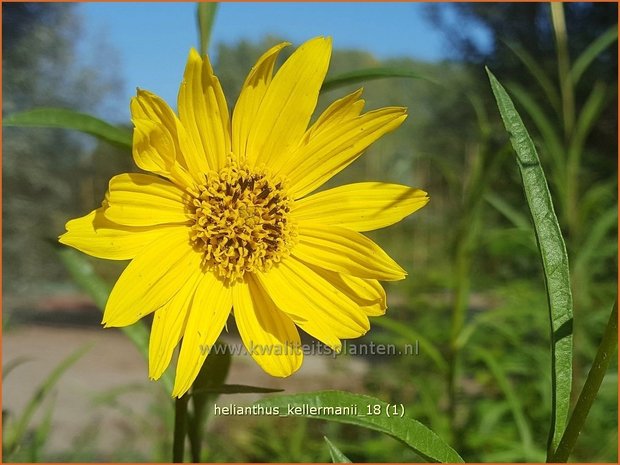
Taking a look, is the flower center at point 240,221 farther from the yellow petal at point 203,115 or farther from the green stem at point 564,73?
the green stem at point 564,73

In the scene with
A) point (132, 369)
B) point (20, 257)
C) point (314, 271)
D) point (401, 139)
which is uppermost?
point (401, 139)

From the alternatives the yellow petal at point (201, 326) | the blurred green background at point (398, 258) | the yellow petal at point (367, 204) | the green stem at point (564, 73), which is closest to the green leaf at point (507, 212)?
the blurred green background at point (398, 258)

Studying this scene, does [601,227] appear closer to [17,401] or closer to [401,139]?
[17,401]

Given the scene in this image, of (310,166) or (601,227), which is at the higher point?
(601,227)

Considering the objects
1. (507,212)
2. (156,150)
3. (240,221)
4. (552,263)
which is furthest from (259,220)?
(507,212)

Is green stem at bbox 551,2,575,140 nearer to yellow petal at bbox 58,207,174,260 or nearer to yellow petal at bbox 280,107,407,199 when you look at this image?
yellow petal at bbox 280,107,407,199

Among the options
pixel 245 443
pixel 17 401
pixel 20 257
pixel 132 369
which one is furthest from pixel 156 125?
pixel 20 257

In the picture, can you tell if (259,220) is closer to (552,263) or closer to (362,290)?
(362,290)
